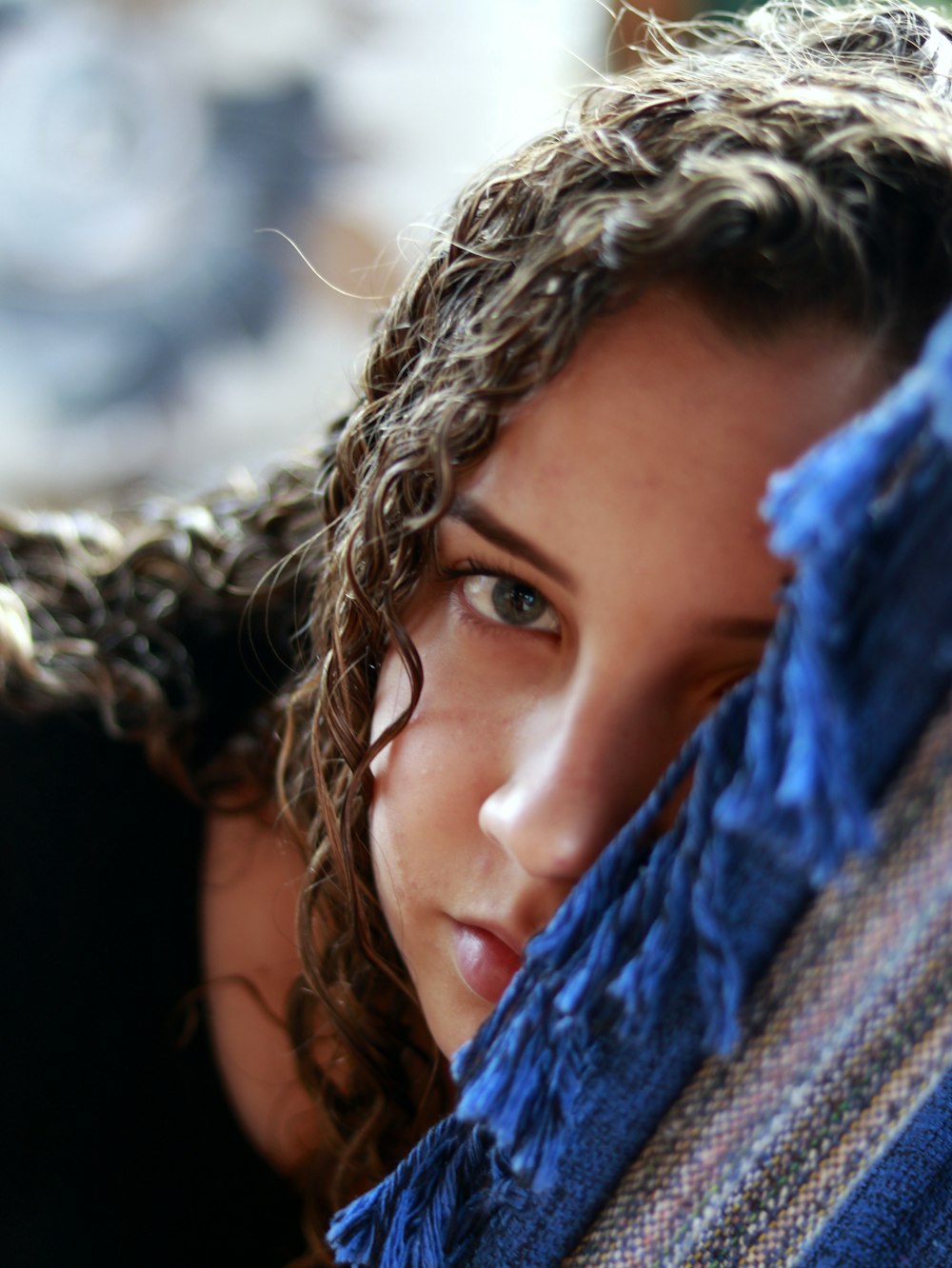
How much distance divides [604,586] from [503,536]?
0.07 meters

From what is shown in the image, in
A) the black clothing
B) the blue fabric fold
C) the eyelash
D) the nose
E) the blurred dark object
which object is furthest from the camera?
the blurred dark object

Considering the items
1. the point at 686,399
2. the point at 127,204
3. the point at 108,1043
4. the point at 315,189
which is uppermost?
the point at 686,399

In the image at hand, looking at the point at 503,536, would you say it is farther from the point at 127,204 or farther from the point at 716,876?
the point at 127,204

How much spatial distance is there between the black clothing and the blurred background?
2.95 feet

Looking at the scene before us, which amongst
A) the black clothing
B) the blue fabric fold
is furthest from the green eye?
the black clothing

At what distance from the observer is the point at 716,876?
1.59ft

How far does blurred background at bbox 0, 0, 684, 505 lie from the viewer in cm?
171

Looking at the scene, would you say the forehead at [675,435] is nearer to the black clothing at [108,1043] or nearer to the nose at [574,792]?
the nose at [574,792]

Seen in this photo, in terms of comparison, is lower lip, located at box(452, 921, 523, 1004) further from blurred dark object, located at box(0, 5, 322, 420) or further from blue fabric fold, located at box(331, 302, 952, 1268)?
blurred dark object, located at box(0, 5, 322, 420)

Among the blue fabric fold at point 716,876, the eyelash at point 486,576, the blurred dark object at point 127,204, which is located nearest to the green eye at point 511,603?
the eyelash at point 486,576

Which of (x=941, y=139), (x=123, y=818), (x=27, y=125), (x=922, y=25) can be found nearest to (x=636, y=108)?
(x=941, y=139)

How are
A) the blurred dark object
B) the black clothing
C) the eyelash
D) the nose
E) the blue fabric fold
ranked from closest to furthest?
1. the blue fabric fold
2. the nose
3. the eyelash
4. the black clothing
5. the blurred dark object

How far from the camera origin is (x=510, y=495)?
624 mm

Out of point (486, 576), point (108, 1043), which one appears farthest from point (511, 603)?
point (108, 1043)
